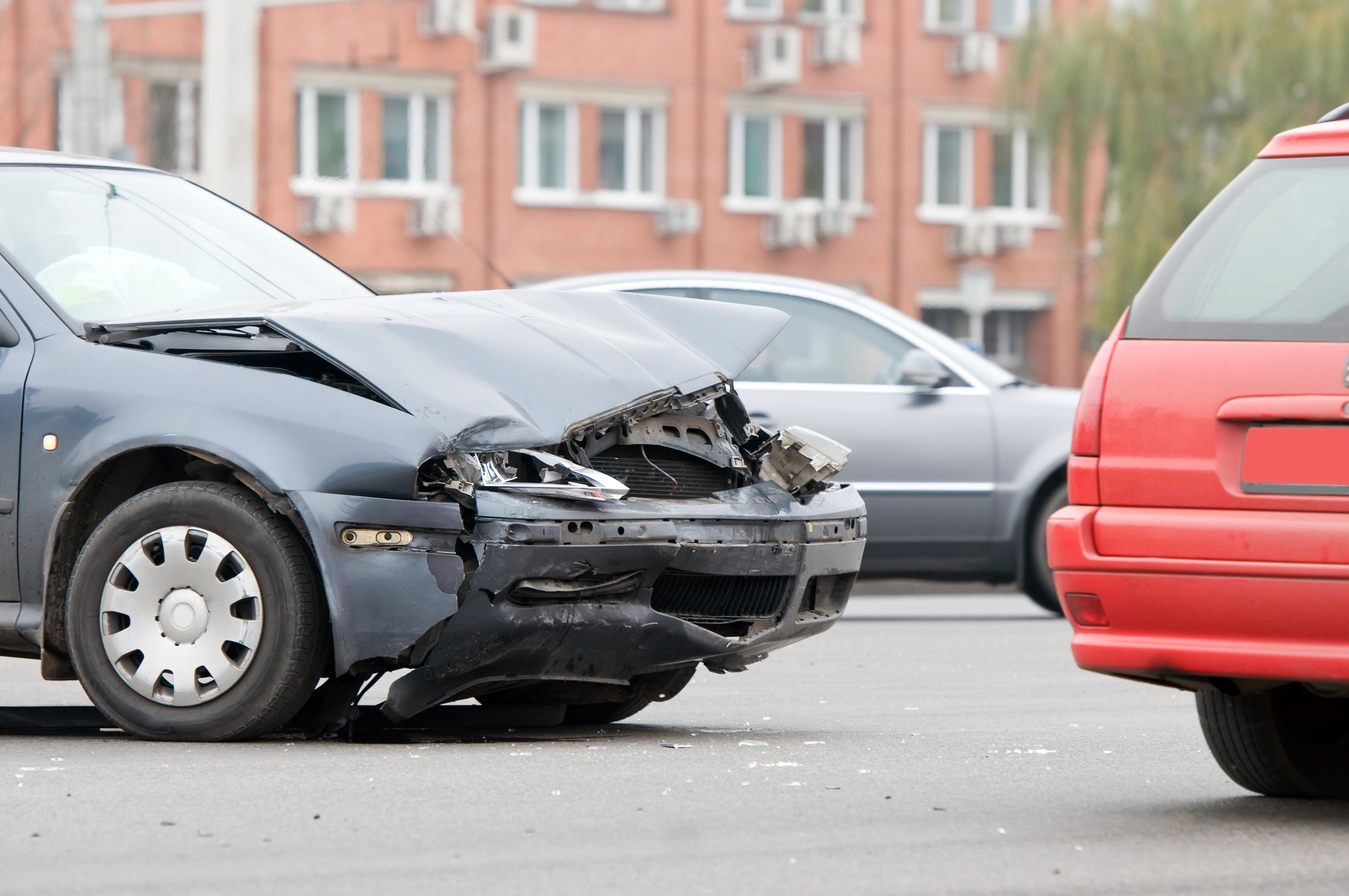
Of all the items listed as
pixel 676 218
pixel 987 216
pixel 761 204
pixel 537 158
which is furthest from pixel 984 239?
pixel 537 158

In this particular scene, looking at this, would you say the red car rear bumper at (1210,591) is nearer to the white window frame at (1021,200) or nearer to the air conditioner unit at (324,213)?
the air conditioner unit at (324,213)

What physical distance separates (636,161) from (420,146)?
3.77 m

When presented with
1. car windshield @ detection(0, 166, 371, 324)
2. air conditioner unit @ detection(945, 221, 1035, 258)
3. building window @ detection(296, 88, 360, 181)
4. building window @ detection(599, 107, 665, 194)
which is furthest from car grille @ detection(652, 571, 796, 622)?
air conditioner unit @ detection(945, 221, 1035, 258)

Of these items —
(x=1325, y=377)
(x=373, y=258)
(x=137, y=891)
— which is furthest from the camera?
(x=373, y=258)

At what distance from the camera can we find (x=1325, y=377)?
15.9 ft

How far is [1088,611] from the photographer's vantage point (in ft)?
16.7

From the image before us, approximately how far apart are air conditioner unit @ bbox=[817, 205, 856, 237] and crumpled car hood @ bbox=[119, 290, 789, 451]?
103ft

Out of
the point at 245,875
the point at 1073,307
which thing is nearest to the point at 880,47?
the point at 1073,307

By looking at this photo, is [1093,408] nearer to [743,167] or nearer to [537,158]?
[537,158]

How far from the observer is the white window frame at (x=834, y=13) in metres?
38.5

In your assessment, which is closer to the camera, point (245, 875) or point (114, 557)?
point (245, 875)

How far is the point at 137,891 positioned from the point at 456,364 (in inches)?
89.8

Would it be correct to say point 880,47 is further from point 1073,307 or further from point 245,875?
point 245,875

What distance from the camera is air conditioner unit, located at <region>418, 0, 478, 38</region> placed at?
1383 inches
